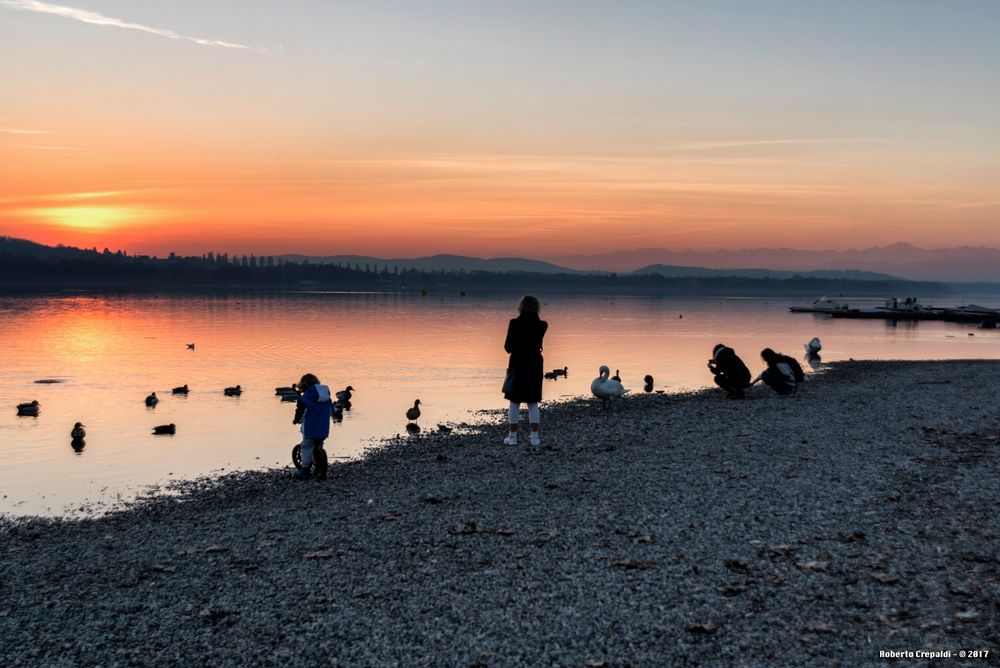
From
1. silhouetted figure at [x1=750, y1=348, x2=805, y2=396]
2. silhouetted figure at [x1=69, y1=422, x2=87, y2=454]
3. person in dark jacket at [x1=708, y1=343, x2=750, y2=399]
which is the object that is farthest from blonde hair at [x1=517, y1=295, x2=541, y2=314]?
silhouetted figure at [x1=69, y1=422, x2=87, y2=454]

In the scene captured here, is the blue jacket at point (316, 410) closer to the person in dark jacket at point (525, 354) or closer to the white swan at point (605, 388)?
the person in dark jacket at point (525, 354)

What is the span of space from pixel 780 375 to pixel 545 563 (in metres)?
19.2

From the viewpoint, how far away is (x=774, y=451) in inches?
637

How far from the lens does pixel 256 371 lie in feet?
144

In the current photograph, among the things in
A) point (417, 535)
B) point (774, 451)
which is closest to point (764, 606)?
point (417, 535)

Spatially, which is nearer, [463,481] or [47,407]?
[463,481]

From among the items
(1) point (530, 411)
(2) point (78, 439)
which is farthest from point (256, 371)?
(1) point (530, 411)

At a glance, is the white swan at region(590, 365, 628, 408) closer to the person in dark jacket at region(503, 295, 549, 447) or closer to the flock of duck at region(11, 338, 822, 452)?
the flock of duck at region(11, 338, 822, 452)

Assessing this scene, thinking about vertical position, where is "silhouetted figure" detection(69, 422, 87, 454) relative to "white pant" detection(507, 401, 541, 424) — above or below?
below

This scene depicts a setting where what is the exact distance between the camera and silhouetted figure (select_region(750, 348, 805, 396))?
26.5m

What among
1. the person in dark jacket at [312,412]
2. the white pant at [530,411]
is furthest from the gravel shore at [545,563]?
the person in dark jacket at [312,412]

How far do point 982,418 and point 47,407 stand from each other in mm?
32353

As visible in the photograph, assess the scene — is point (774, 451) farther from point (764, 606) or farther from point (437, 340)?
point (437, 340)

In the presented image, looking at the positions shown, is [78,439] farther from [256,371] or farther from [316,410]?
[256,371]
